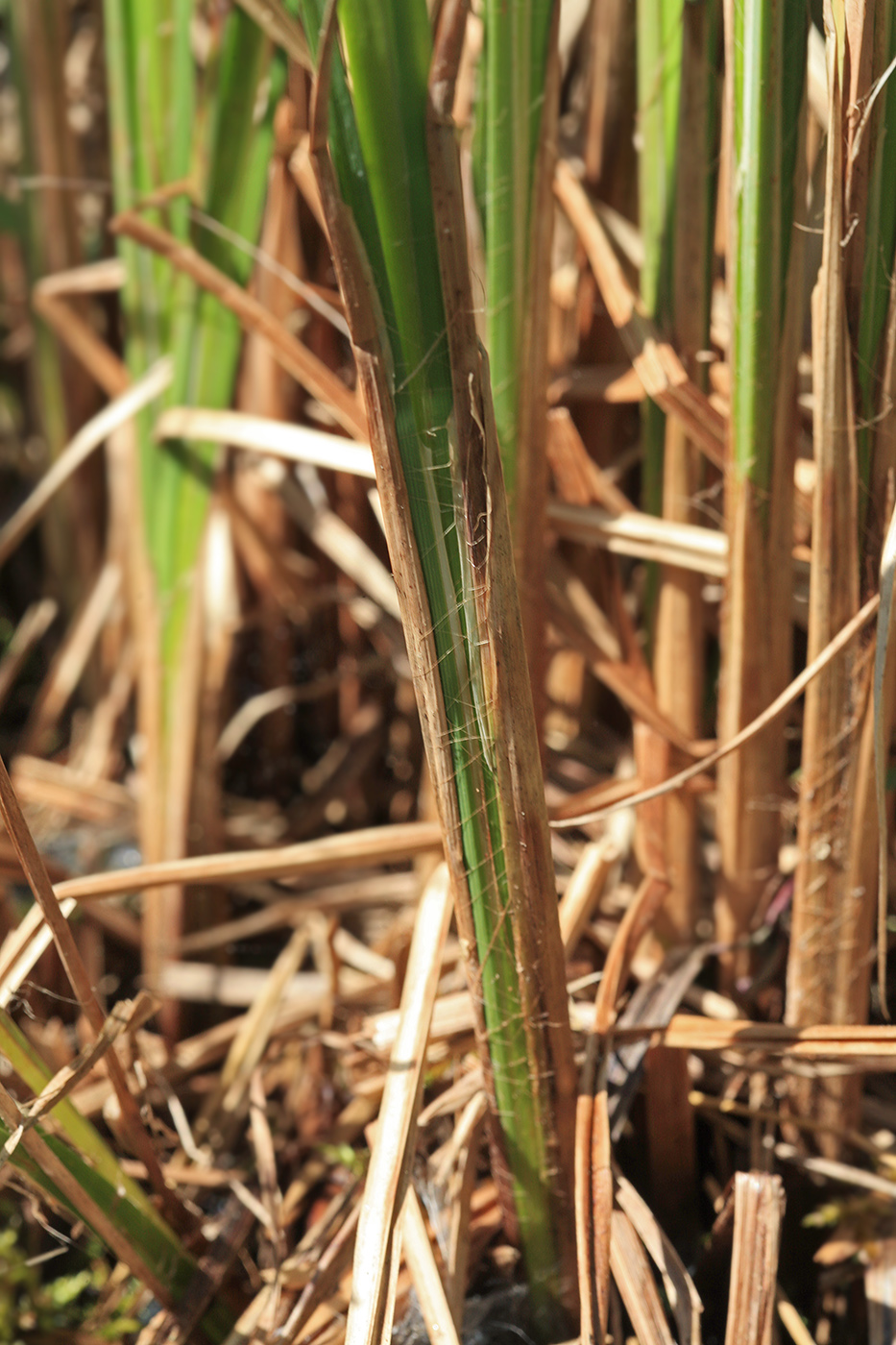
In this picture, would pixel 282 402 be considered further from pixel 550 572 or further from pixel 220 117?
pixel 550 572

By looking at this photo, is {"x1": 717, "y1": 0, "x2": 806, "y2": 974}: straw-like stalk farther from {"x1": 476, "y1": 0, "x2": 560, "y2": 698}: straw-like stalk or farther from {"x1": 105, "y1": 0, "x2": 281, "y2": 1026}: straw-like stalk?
{"x1": 105, "y1": 0, "x2": 281, "y2": 1026}: straw-like stalk

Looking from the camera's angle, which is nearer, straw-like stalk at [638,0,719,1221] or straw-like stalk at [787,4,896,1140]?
straw-like stalk at [787,4,896,1140]

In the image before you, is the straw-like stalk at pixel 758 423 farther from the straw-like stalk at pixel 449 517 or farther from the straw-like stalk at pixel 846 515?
the straw-like stalk at pixel 449 517

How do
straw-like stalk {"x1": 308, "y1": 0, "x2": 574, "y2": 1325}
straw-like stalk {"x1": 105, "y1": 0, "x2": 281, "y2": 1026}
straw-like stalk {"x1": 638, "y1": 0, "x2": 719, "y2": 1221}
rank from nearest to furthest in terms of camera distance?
straw-like stalk {"x1": 308, "y1": 0, "x2": 574, "y2": 1325} < straw-like stalk {"x1": 638, "y1": 0, "x2": 719, "y2": 1221} < straw-like stalk {"x1": 105, "y1": 0, "x2": 281, "y2": 1026}

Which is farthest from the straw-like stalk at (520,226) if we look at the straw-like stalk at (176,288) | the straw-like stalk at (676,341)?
the straw-like stalk at (176,288)

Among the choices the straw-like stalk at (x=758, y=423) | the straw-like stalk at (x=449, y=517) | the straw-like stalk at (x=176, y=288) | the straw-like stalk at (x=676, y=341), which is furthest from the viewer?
the straw-like stalk at (x=176, y=288)

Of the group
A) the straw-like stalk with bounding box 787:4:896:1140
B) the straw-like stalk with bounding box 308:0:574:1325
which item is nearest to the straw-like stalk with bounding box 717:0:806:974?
the straw-like stalk with bounding box 787:4:896:1140

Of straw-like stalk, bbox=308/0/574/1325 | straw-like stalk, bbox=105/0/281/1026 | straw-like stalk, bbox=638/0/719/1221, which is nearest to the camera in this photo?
straw-like stalk, bbox=308/0/574/1325
